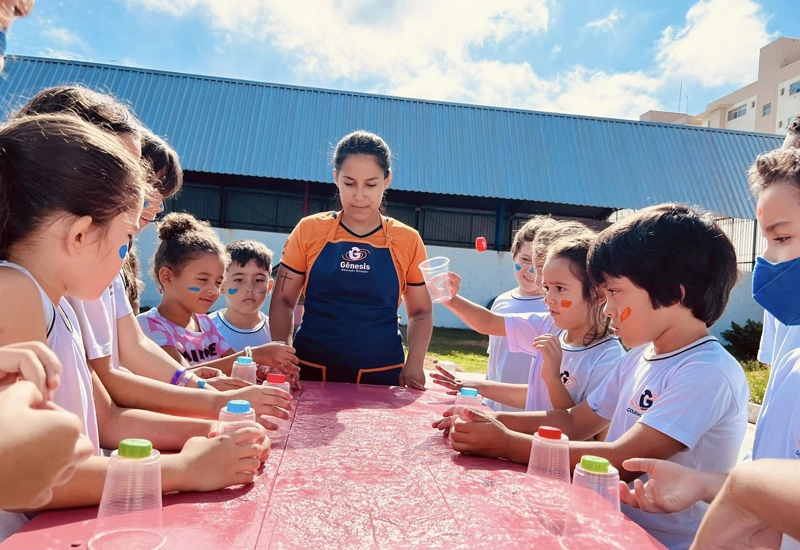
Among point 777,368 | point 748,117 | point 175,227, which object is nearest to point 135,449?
point 777,368

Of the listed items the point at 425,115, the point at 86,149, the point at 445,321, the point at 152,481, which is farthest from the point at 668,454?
the point at 425,115

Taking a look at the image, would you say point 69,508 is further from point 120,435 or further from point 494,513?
point 494,513

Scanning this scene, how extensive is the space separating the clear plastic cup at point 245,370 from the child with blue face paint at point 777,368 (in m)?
1.37

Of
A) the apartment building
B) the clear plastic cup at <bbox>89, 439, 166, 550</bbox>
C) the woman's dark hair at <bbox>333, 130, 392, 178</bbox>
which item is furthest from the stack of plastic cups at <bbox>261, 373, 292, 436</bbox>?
A: the apartment building

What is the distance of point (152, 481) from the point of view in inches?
38.5

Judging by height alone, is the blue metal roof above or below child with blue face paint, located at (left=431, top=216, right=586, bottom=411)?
above

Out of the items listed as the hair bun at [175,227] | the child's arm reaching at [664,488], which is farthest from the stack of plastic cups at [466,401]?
the hair bun at [175,227]

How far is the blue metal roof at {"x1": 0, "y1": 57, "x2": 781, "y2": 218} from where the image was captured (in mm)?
14227

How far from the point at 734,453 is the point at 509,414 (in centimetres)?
66

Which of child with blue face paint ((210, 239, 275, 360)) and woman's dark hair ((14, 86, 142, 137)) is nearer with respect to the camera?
woman's dark hair ((14, 86, 142, 137))

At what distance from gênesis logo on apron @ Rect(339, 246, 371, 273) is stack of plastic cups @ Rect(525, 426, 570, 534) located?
60.6 inches

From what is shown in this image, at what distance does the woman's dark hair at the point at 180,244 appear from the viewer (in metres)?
2.83

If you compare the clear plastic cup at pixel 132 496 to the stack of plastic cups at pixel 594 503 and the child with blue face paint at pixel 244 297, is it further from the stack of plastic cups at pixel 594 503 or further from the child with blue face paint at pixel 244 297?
the child with blue face paint at pixel 244 297

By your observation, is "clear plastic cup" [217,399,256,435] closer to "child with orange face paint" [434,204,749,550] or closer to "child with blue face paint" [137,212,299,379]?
"child with orange face paint" [434,204,749,550]
